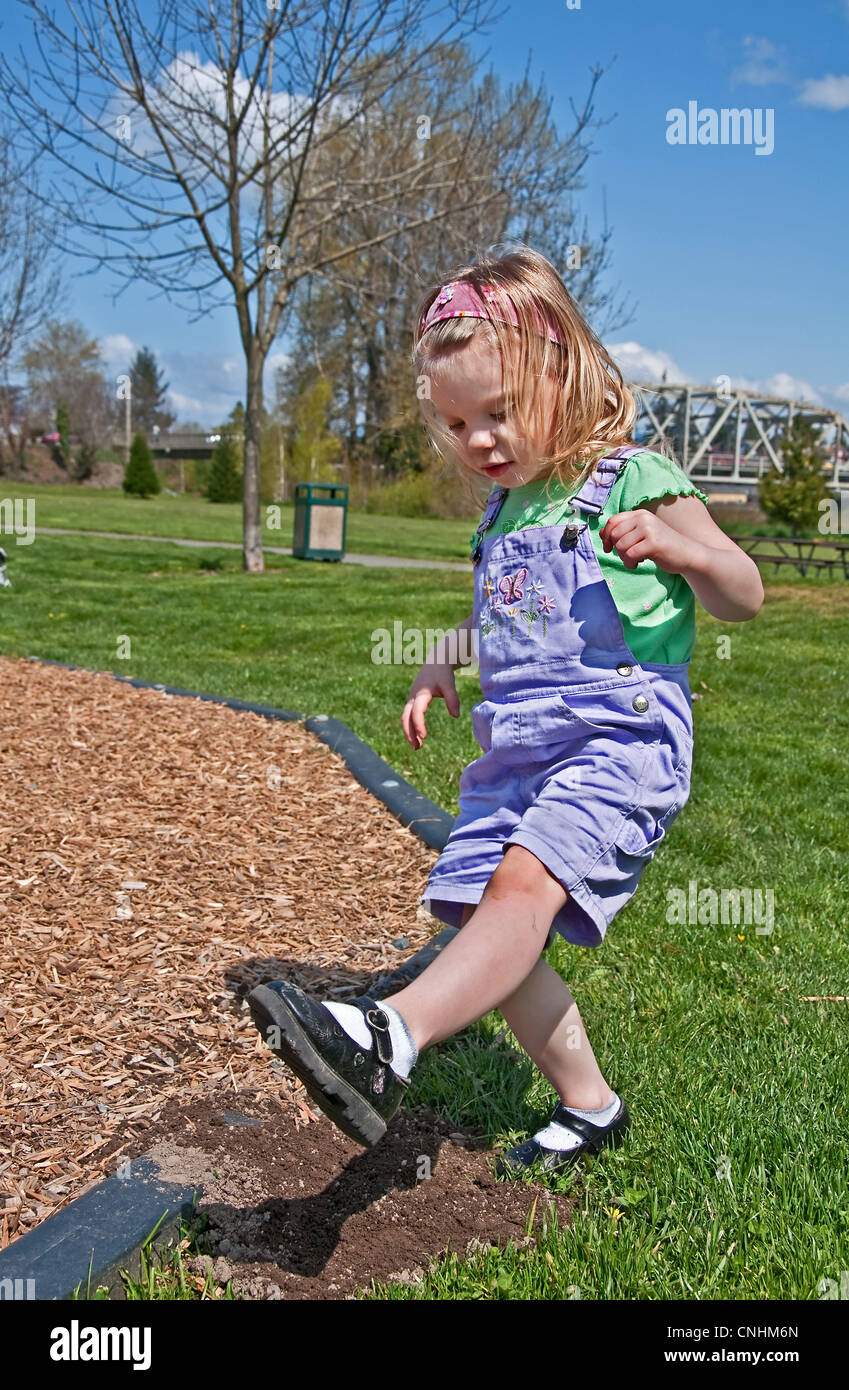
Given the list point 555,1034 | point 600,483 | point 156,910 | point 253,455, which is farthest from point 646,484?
point 253,455

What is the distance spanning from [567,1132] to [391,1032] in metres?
0.61

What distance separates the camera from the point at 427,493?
37656mm

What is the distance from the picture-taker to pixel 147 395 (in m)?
97.6

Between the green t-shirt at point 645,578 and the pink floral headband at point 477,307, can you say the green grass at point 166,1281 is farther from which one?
the pink floral headband at point 477,307

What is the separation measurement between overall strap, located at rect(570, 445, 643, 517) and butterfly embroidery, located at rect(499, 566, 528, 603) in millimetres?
167

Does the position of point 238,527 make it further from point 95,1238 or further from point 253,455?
point 95,1238

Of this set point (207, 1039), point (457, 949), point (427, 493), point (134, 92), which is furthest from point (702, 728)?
point (427, 493)

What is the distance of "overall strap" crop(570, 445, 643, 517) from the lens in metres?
2.17

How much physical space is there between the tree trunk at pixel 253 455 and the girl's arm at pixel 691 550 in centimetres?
1139

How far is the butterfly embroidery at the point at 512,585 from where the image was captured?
7.30 feet

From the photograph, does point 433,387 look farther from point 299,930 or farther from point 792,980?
point 792,980

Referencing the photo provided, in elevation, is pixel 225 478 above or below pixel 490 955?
above

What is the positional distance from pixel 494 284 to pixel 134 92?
11.2 m

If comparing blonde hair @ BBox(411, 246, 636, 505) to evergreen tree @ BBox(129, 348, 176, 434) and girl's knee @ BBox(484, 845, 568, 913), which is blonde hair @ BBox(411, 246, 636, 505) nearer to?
girl's knee @ BBox(484, 845, 568, 913)
